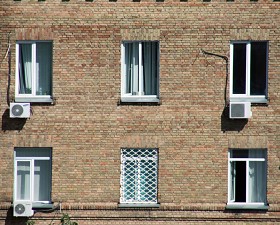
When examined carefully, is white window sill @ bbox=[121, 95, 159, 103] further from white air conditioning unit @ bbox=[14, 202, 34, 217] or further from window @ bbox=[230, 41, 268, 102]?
white air conditioning unit @ bbox=[14, 202, 34, 217]

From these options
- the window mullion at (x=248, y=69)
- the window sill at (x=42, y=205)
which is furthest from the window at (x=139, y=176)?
the window mullion at (x=248, y=69)

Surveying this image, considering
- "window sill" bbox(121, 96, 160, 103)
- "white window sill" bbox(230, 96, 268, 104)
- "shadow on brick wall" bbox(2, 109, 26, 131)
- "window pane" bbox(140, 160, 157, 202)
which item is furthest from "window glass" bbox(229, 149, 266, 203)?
"shadow on brick wall" bbox(2, 109, 26, 131)

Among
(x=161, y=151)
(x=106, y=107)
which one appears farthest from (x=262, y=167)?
(x=106, y=107)

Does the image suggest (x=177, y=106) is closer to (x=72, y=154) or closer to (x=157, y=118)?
(x=157, y=118)

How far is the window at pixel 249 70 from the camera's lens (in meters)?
22.3

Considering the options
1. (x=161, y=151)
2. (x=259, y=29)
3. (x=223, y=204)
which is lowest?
(x=223, y=204)

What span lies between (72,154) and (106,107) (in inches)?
60.4

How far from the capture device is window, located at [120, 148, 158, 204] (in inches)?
882

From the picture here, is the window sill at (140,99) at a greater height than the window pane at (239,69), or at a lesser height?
lesser

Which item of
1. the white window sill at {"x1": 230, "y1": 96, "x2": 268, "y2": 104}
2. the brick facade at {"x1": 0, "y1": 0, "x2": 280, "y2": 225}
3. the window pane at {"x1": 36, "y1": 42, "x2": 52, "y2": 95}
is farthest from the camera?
the window pane at {"x1": 36, "y1": 42, "x2": 52, "y2": 95}

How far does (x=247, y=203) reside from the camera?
877 inches

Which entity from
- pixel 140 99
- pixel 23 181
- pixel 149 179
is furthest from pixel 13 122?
pixel 149 179

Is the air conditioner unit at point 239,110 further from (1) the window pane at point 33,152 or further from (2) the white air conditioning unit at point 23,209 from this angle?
(2) the white air conditioning unit at point 23,209

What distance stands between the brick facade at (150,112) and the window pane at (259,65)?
10.5 inches
